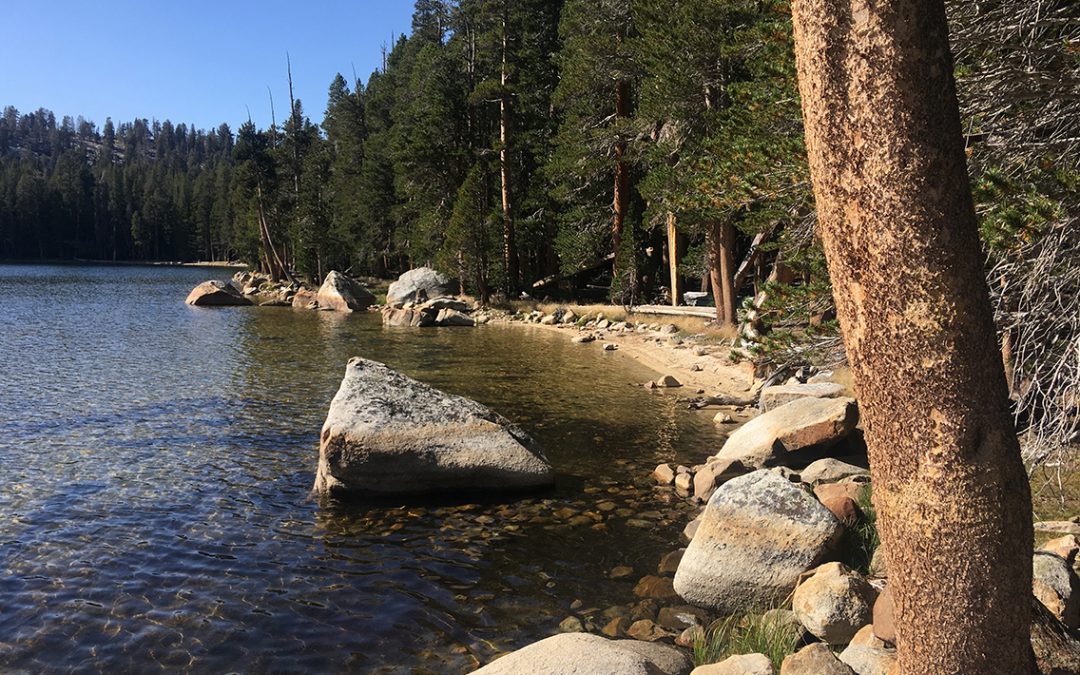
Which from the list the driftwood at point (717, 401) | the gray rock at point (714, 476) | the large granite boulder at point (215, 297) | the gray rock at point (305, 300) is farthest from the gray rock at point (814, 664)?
the large granite boulder at point (215, 297)

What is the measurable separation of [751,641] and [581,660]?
1.49m

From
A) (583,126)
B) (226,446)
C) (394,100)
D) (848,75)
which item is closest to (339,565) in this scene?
(226,446)

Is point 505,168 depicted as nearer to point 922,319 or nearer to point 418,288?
point 418,288

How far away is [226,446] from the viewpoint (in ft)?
39.8

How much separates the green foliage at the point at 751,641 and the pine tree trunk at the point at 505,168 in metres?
33.3

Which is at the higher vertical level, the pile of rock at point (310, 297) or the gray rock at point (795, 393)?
the pile of rock at point (310, 297)

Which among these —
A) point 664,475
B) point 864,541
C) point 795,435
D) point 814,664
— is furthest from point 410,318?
point 814,664

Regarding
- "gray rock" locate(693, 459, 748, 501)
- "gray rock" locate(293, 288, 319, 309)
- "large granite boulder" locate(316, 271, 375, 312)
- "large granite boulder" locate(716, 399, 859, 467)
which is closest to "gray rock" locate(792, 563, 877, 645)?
"gray rock" locate(693, 459, 748, 501)

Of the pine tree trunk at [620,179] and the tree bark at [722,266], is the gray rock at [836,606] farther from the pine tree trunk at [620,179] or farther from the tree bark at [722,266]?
the pine tree trunk at [620,179]

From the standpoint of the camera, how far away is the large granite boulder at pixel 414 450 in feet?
30.7

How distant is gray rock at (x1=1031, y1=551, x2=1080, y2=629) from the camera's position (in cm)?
502

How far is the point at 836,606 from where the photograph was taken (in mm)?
5566

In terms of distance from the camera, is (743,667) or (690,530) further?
(690,530)

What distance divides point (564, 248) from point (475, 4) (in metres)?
15.7
